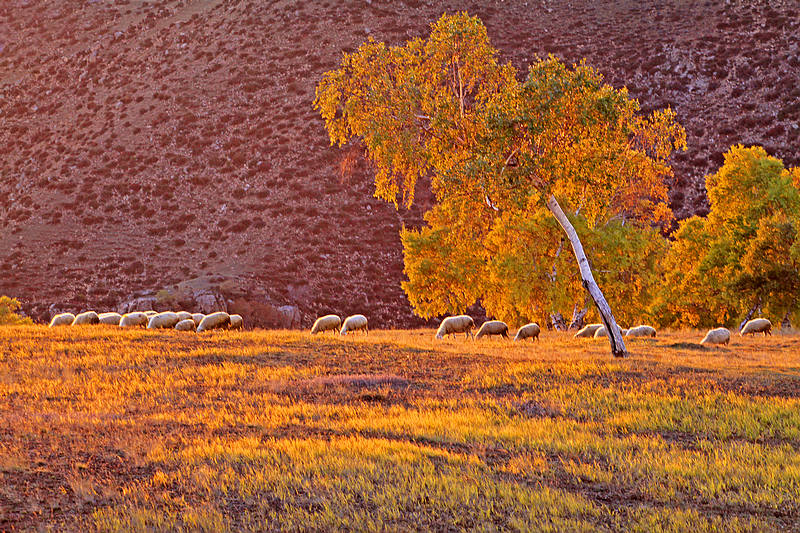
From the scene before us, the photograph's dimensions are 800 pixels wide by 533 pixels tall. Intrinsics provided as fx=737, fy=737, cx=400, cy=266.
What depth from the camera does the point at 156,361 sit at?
21.2 meters

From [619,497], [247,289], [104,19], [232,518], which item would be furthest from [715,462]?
[104,19]

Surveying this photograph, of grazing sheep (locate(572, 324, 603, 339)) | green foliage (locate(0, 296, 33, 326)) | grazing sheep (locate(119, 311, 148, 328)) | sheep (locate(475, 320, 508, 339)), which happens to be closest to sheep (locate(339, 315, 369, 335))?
sheep (locate(475, 320, 508, 339))

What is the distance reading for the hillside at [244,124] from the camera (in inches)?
2554

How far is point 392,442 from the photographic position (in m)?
12.1

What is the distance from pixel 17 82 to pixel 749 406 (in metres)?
103

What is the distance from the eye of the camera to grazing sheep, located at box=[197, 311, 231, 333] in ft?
107

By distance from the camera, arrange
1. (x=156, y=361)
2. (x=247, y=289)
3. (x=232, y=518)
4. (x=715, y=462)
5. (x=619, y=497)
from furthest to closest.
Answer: (x=247, y=289), (x=156, y=361), (x=715, y=462), (x=619, y=497), (x=232, y=518)

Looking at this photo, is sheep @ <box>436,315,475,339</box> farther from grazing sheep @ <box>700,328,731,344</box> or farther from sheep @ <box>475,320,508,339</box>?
grazing sheep @ <box>700,328,731,344</box>

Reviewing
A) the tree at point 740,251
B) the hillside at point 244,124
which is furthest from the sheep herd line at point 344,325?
the hillside at point 244,124

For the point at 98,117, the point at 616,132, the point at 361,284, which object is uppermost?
the point at 616,132

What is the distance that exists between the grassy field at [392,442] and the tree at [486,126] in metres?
5.79

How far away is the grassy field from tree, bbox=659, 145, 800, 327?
542 inches

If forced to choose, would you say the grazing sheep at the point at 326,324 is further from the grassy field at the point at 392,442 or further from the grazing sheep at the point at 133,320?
the grassy field at the point at 392,442

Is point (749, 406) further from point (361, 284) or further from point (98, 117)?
point (98, 117)
